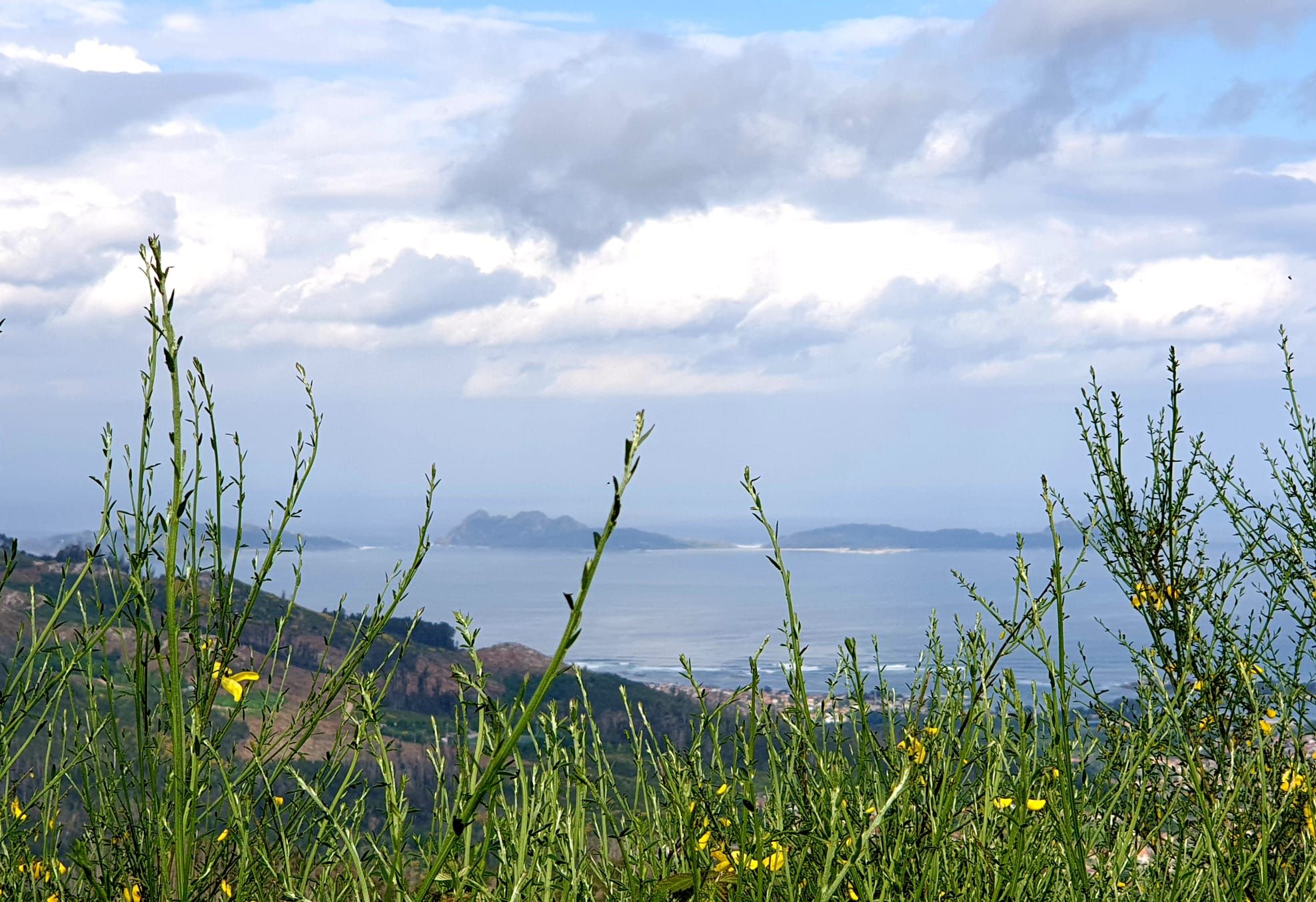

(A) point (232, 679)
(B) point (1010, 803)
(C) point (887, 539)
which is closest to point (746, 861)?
(B) point (1010, 803)

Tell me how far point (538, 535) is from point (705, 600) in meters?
66.9

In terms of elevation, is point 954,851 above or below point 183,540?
below

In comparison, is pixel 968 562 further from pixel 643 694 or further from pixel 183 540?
pixel 183 540

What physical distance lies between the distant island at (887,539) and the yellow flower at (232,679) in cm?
11756

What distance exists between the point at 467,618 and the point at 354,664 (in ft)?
2.75

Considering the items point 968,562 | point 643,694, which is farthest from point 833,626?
point 968,562

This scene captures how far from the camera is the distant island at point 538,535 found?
5989 inches

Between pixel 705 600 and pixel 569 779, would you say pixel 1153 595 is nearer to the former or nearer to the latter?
pixel 569 779

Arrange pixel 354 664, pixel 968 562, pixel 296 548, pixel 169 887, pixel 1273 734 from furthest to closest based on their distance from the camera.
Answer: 1. pixel 968 562
2. pixel 1273 734
3. pixel 296 548
4. pixel 354 664
5. pixel 169 887

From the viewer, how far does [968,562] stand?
97.5m

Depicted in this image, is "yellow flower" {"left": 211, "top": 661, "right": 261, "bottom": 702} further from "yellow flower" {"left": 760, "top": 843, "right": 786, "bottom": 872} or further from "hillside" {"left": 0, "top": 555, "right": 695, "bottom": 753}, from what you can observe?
"hillside" {"left": 0, "top": 555, "right": 695, "bottom": 753}

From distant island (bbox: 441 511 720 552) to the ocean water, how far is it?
2.61m

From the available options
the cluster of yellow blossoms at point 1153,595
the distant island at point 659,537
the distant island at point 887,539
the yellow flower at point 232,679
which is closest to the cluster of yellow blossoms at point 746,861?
the yellow flower at point 232,679

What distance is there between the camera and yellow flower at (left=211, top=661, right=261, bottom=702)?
190 cm
